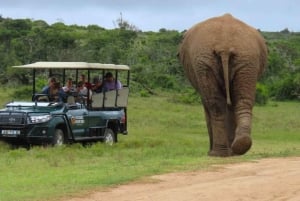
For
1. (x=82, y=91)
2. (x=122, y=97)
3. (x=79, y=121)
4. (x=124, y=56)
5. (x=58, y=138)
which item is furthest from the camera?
(x=124, y=56)

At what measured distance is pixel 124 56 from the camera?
56812 millimetres

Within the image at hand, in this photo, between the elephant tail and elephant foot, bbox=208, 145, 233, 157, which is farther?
elephant foot, bbox=208, 145, 233, 157

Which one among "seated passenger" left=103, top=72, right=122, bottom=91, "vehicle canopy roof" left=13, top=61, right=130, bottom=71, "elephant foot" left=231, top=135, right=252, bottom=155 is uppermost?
"vehicle canopy roof" left=13, top=61, right=130, bottom=71

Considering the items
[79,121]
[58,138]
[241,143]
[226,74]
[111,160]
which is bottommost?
[58,138]

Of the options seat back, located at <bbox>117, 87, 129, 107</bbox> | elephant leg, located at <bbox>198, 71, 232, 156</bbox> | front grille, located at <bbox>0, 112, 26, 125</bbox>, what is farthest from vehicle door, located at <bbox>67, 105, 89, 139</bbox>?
elephant leg, located at <bbox>198, 71, 232, 156</bbox>

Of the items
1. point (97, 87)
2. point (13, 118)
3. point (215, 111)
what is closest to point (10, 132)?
point (13, 118)

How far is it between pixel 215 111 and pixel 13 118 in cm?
464

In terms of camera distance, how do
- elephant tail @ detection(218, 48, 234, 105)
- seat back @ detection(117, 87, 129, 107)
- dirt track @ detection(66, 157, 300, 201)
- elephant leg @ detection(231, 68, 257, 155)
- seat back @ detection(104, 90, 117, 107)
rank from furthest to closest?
1. seat back @ detection(117, 87, 129, 107)
2. seat back @ detection(104, 90, 117, 107)
3. elephant leg @ detection(231, 68, 257, 155)
4. elephant tail @ detection(218, 48, 234, 105)
5. dirt track @ detection(66, 157, 300, 201)

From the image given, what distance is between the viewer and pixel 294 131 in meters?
27.3

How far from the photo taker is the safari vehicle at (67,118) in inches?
654

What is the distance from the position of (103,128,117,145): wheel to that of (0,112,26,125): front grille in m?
3.08

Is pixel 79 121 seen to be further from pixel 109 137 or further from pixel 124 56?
pixel 124 56

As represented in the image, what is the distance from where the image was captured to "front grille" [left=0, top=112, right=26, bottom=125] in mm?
16547

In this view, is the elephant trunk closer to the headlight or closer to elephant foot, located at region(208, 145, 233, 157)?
elephant foot, located at region(208, 145, 233, 157)
